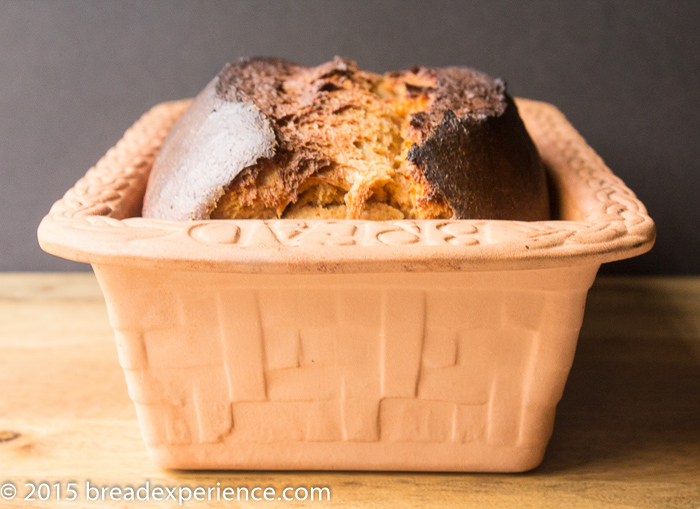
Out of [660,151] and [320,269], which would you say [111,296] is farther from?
[660,151]

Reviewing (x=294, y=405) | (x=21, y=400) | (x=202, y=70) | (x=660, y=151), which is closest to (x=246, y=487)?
(x=294, y=405)

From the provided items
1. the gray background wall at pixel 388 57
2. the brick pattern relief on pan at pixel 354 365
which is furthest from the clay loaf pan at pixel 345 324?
the gray background wall at pixel 388 57

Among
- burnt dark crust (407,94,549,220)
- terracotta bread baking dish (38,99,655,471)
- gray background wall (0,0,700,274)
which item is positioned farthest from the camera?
gray background wall (0,0,700,274)

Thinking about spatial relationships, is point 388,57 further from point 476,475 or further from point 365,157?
point 476,475

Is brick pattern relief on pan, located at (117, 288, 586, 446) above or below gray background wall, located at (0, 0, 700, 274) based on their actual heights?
below

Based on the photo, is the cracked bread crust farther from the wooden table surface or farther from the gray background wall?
the gray background wall

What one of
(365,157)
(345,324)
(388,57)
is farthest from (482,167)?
(388,57)

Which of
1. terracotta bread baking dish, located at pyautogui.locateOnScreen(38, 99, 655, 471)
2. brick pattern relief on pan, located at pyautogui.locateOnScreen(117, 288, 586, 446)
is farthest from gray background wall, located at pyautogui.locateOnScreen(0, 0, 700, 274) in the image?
brick pattern relief on pan, located at pyautogui.locateOnScreen(117, 288, 586, 446)
